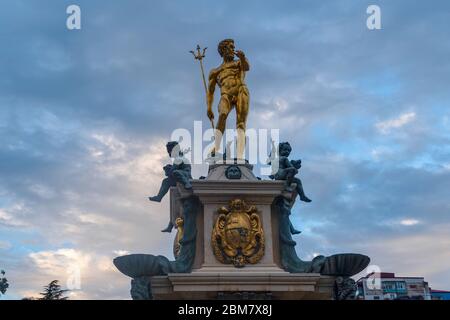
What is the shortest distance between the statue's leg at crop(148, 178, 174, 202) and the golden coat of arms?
1970mm

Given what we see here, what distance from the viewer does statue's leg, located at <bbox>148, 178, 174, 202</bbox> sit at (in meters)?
15.7

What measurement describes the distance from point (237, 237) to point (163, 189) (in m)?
2.79

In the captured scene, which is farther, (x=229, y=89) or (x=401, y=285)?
(x=401, y=285)

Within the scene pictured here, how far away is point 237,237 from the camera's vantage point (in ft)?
47.1

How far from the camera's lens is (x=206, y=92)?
17.6 meters

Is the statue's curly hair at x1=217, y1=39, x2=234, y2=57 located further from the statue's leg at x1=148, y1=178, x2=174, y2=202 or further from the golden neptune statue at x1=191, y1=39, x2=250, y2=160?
the statue's leg at x1=148, y1=178, x2=174, y2=202

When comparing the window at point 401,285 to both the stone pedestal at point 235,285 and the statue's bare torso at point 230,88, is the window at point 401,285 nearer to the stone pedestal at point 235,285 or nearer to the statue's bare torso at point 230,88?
the statue's bare torso at point 230,88

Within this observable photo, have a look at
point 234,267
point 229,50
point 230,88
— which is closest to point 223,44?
point 229,50

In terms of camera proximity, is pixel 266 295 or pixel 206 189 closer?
pixel 266 295

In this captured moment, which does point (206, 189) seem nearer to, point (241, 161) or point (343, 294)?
point (241, 161)

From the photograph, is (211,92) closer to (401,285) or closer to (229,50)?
(229,50)

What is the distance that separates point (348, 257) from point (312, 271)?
3.30 ft

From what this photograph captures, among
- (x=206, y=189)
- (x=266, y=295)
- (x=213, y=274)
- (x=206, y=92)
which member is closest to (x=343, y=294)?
(x=266, y=295)

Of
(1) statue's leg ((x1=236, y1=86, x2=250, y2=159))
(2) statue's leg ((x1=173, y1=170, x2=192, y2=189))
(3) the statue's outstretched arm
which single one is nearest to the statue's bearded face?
(3) the statue's outstretched arm
